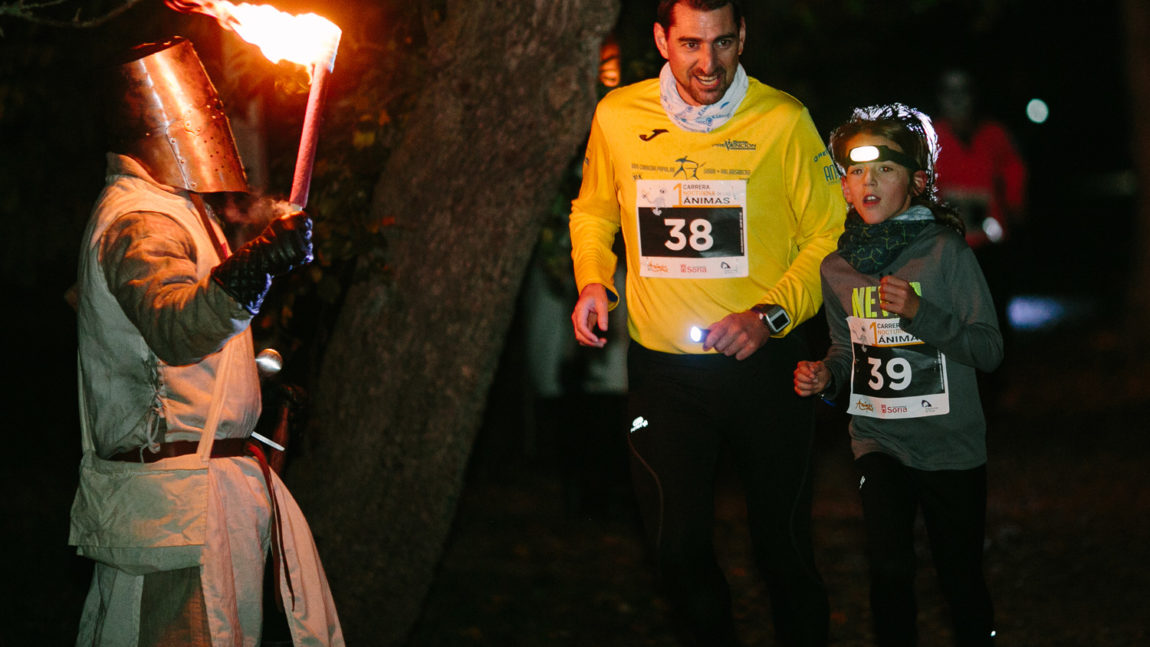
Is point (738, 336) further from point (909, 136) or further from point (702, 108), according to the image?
point (909, 136)

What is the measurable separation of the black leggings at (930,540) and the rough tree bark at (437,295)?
78.2 inches

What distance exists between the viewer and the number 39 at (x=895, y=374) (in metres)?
4.39

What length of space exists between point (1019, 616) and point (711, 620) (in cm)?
292

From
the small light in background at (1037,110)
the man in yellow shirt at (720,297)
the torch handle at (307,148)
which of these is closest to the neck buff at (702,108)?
the man in yellow shirt at (720,297)

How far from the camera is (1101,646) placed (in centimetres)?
607

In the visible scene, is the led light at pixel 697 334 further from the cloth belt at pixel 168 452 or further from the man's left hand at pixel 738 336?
the cloth belt at pixel 168 452

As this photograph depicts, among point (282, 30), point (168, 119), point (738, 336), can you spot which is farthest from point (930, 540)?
point (168, 119)

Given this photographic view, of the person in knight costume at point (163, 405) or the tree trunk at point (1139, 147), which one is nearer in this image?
the person in knight costume at point (163, 405)

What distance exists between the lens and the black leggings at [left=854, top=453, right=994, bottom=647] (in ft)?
14.2

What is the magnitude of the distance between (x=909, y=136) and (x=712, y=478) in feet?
4.63

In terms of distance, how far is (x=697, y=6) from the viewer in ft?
14.5

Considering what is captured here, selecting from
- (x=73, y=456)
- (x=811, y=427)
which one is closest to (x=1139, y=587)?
(x=811, y=427)

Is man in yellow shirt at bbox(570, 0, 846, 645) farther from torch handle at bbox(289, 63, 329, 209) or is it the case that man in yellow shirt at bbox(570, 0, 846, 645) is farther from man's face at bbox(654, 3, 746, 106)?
torch handle at bbox(289, 63, 329, 209)

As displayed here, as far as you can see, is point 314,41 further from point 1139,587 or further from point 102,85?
point 1139,587
